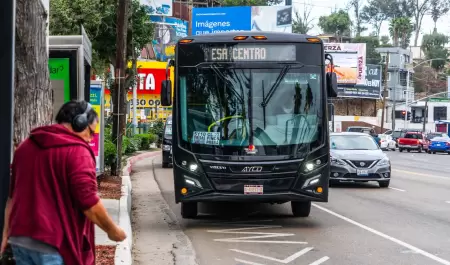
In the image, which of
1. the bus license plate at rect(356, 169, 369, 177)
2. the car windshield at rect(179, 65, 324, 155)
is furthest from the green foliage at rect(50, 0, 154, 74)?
the car windshield at rect(179, 65, 324, 155)

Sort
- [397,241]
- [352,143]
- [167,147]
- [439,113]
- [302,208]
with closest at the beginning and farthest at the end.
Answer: [397,241] < [302,208] < [352,143] < [167,147] < [439,113]

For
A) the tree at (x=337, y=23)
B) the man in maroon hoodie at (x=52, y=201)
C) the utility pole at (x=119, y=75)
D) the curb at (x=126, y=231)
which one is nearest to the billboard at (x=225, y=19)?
the utility pole at (x=119, y=75)

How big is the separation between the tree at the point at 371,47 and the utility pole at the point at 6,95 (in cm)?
9680

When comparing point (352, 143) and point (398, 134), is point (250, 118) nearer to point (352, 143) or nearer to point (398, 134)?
point (352, 143)

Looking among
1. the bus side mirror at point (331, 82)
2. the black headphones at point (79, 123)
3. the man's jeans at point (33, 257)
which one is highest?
the bus side mirror at point (331, 82)

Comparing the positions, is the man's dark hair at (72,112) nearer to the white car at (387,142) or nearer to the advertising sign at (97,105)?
the advertising sign at (97,105)

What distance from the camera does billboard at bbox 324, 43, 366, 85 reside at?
82562 mm

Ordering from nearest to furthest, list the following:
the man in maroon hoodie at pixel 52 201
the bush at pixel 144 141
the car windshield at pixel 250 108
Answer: the man in maroon hoodie at pixel 52 201 → the car windshield at pixel 250 108 → the bush at pixel 144 141

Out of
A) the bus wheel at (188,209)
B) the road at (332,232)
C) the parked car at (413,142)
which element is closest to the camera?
the road at (332,232)

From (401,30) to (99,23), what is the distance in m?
80.7

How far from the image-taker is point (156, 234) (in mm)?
12320

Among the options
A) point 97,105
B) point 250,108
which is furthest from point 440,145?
point 250,108

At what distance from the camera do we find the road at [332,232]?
10141mm

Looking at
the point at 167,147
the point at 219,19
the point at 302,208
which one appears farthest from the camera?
the point at 219,19
